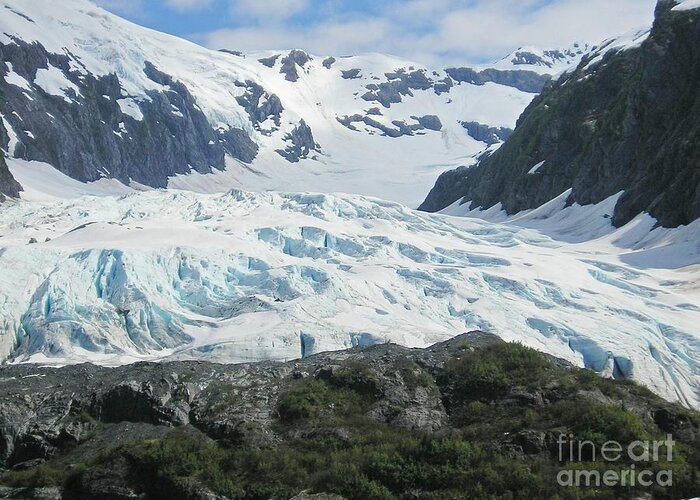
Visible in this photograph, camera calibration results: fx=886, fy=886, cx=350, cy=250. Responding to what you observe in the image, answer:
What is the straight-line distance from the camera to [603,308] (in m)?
51.9

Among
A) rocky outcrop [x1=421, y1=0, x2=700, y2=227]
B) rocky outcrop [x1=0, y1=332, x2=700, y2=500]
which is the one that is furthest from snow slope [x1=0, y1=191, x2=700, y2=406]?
rocky outcrop [x1=421, y1=0, x2=700, y2=227]

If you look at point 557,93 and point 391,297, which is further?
point 557,93

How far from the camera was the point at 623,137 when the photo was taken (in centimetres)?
9988

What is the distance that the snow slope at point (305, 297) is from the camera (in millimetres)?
42875

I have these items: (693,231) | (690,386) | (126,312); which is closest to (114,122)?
(693,231)

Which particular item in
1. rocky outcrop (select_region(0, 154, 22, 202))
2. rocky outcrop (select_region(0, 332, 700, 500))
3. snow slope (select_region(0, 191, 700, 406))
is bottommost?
rocky outcrop (select_region(0, 332, 700, 500))

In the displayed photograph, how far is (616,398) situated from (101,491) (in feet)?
47.0

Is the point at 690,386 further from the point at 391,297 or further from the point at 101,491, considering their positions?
the point at 101,491

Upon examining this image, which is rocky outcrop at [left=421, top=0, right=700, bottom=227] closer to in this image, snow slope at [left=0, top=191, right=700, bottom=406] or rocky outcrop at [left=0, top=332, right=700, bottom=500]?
snow slope at [left=0, top=191, right=700, bottom=406]

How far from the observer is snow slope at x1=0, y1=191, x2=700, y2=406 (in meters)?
42.9

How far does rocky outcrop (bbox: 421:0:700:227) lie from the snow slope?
20953 mm

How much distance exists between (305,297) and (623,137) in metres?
63.7

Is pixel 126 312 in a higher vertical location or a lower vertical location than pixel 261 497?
higher

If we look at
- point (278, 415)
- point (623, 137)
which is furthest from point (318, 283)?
point (623, 137)
